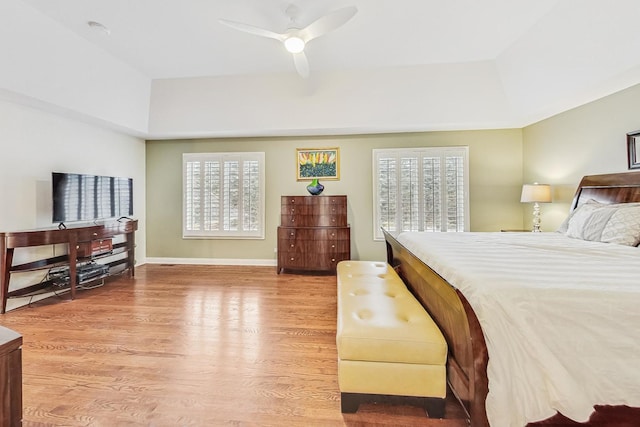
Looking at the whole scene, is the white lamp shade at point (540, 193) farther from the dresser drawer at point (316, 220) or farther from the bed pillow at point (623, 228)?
the dresser drawer at point (316, 220)

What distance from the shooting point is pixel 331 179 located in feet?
16.3

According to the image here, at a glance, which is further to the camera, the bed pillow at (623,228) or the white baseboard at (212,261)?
the white baseboard at (212,261)

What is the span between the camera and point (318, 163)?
4984 millimetres

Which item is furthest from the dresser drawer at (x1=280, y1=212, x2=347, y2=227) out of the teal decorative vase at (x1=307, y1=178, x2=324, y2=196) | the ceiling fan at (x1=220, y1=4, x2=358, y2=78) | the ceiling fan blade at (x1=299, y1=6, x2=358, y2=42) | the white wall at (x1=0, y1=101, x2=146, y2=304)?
the white wall at (x1=0, y1=101, x2=146, y2=304)

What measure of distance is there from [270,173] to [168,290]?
2542 millimetres

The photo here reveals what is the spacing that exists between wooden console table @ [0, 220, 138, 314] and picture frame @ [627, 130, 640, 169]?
6.36 meters

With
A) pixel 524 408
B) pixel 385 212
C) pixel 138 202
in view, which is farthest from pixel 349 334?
pixel 138 202

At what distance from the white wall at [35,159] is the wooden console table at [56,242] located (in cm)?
24

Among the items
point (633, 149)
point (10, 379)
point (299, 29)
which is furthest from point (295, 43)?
point (633, 149)

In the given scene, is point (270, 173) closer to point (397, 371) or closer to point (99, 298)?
point (99, 298)

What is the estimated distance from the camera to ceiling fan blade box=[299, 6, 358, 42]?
7.62 ft

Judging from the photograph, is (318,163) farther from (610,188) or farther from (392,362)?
(392,362)

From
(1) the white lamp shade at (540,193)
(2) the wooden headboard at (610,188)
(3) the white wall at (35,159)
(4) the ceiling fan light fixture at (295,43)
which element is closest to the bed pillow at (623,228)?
(2) the wooden headboard at (610,188)

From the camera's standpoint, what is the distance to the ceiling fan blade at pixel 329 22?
2322mm
